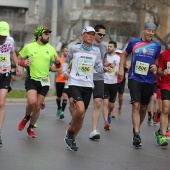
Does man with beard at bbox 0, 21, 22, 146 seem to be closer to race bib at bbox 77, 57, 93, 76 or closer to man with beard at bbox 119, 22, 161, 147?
race bib at bbox 77, 57, 93, 76

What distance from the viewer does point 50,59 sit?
11867mm

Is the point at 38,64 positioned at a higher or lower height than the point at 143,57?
lower

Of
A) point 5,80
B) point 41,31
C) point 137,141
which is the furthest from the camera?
point 41,31

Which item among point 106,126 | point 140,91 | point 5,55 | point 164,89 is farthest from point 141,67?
point 106,126

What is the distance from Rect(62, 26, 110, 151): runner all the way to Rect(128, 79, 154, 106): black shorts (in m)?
0.98

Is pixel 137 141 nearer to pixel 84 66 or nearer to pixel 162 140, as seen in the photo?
pixel 162 140

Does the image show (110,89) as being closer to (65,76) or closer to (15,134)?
(15,134)

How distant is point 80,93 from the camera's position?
404 inches

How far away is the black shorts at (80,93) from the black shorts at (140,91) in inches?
38.7

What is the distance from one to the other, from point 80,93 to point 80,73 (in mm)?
327

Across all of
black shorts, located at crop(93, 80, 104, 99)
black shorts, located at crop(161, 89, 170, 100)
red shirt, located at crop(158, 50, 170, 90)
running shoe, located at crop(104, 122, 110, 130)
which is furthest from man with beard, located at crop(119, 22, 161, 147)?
running shoe, located at crop(104, 122, 110, 130)

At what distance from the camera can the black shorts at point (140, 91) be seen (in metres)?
11.1

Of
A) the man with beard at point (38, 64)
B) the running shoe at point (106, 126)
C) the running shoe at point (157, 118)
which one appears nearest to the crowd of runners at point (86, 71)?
the man with beard at point (38, 64)

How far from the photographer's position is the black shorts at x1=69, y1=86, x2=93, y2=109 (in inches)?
398
